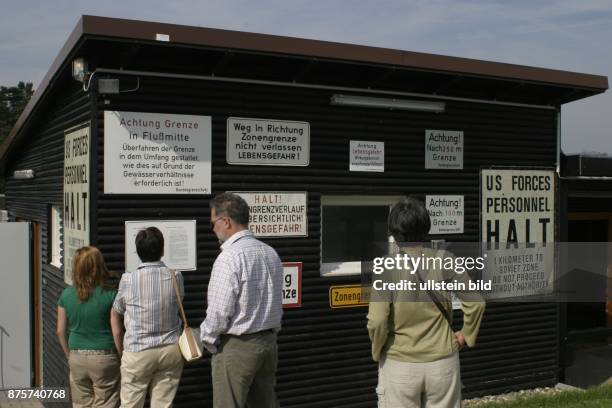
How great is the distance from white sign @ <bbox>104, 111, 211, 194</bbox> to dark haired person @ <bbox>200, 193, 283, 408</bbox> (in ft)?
5.37

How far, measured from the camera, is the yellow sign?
688 cm

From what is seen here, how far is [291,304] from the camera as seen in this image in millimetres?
6629

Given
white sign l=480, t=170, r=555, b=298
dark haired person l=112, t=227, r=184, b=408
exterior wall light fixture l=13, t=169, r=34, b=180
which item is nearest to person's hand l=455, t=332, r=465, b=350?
dark haired person l=112, t=227, r=184, b=408

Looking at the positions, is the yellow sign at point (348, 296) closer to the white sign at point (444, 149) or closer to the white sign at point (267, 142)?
the white sign at point (267, 142)

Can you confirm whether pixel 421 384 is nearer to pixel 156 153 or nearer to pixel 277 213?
pixel 277 213

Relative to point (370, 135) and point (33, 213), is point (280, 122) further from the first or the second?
point (33, 213)

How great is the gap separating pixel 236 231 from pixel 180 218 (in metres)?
1.71

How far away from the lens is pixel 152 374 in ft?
16.7

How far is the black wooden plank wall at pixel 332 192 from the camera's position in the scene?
606 cm

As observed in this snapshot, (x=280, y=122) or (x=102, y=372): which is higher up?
(x=280, y=122)

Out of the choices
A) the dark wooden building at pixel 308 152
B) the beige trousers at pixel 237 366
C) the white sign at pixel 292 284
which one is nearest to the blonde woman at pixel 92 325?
the dark wooden building at pixel 308 152

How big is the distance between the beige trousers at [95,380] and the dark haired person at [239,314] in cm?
120

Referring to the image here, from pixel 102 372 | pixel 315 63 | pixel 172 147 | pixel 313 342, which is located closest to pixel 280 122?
pixel 315 63

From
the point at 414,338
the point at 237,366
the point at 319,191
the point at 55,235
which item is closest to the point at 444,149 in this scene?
the point at 319,191
